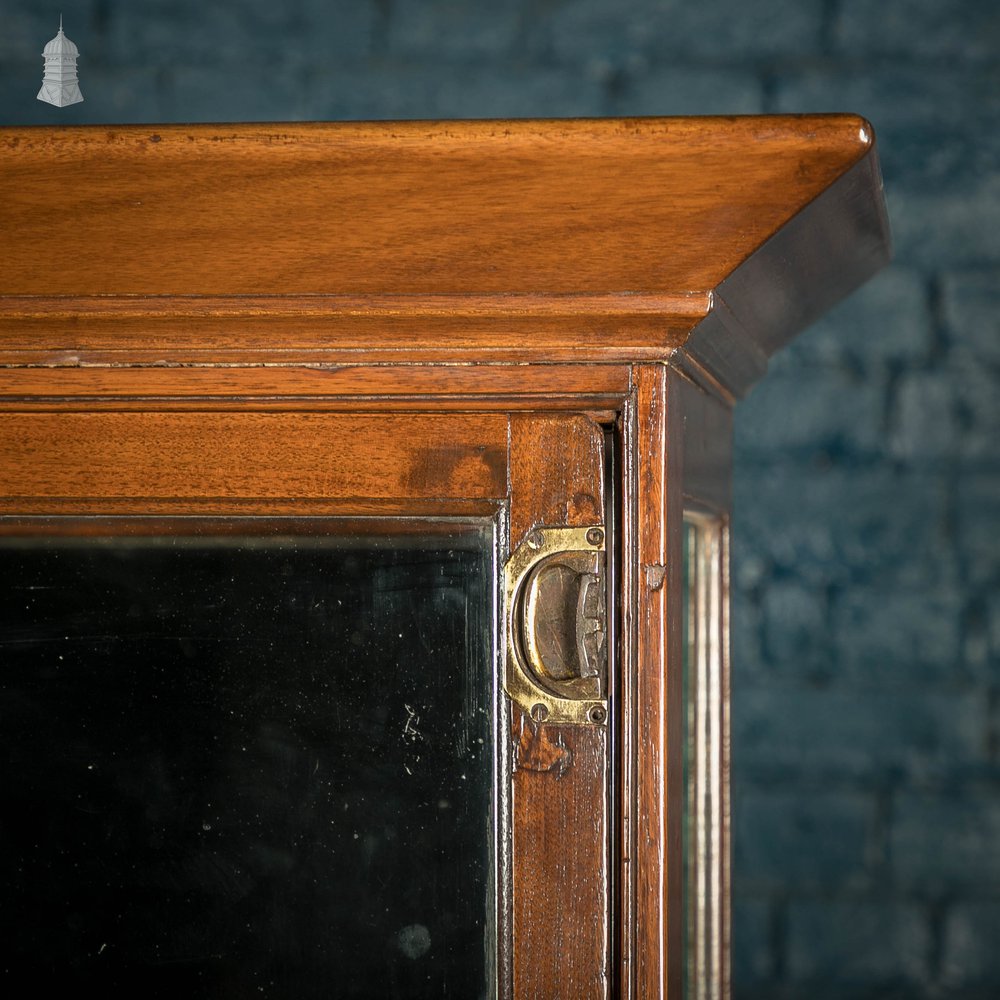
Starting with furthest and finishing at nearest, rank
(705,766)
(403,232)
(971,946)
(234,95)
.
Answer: (234,95)
(971,946)
(705,766)
(403,232)

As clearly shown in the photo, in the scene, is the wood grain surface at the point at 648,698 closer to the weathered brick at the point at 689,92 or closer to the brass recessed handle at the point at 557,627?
the brass recessed handle at the point at 557,627

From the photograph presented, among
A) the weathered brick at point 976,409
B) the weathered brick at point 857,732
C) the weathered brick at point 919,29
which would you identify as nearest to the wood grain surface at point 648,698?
the weathered brick at point 857,732

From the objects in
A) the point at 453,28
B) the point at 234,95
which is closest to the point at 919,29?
the point at 453,28

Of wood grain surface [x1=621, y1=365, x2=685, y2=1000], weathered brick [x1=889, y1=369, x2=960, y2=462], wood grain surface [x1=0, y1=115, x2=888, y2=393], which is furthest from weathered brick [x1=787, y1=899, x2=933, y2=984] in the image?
wood grain surface [x1=0, y1=115, x2=888, y2=393]

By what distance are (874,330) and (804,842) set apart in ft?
2.07

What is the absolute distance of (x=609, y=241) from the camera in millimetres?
576

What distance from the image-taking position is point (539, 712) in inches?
25.0

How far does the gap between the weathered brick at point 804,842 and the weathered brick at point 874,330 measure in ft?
1.74

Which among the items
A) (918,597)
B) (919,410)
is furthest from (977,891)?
(919,410)

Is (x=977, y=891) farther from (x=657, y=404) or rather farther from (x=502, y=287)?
(x=502, y=287)

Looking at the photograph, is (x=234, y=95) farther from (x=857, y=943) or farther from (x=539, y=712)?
(x=857, y=943)

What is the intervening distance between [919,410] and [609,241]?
896mm

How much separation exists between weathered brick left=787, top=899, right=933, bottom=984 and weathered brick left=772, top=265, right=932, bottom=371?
0.66 m

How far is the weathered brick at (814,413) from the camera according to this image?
4.44 feet
